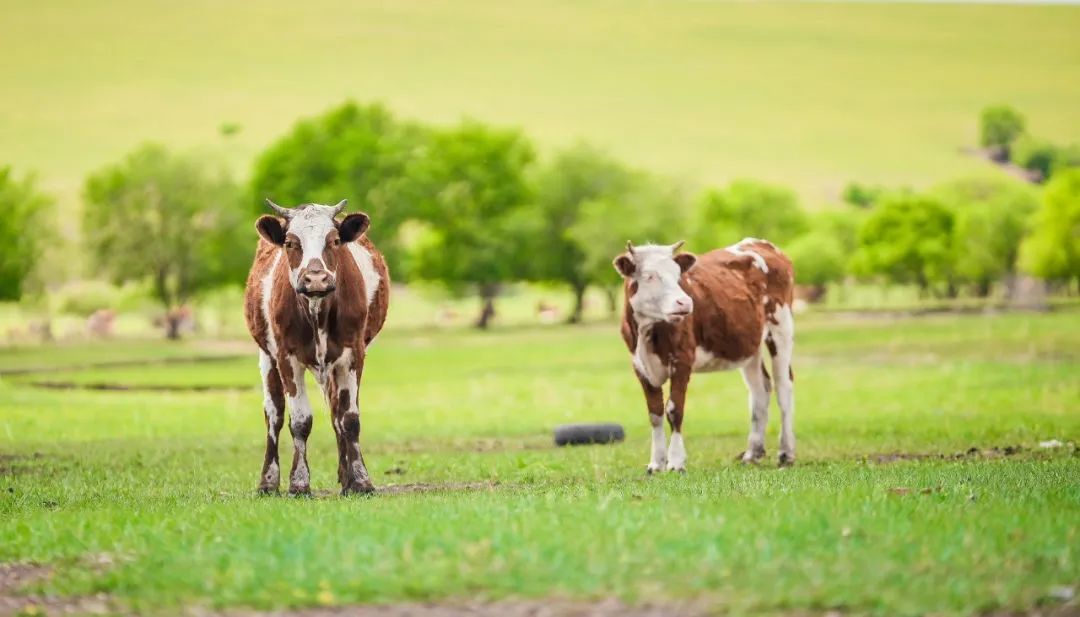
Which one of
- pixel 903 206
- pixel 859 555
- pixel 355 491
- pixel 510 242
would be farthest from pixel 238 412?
pixel 903 206

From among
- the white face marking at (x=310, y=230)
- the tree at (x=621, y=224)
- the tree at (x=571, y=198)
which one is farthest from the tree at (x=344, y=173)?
the white face marking at (x=310, y=230)

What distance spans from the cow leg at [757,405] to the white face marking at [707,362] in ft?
1.85

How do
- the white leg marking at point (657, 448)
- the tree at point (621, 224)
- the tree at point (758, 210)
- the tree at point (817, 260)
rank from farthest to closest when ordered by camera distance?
the tree at point (758, 210), the tree at point (817, 260), the tree at point (621, 224), the white leg marking at point (657, 448)

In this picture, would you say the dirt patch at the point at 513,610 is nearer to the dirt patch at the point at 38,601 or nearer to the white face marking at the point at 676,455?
the dirt patch at the point at 38,601

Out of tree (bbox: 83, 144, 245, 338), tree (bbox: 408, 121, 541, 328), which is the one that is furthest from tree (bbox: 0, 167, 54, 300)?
tree (bbox: 408, 121, 541, 328)

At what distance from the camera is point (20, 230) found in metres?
86.1

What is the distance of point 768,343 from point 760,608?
12429 mm

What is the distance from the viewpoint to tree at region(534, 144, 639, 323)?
4013 inches

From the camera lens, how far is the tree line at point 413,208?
311 ft

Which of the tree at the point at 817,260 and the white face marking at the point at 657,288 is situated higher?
the white face marking at the point at 657,288

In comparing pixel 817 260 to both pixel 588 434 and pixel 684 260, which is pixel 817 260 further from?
pixel 684 260

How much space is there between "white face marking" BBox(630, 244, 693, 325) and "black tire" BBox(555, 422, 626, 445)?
17.8 ft

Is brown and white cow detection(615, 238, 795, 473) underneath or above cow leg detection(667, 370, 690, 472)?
above

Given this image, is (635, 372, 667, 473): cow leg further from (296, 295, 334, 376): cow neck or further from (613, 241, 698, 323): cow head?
(296, 295, 334, 376): cow neck
